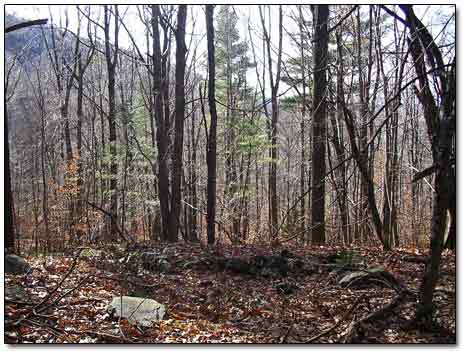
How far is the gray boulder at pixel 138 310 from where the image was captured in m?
3.31

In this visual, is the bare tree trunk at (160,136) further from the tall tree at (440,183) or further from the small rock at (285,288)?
the tall tree at (440,183)

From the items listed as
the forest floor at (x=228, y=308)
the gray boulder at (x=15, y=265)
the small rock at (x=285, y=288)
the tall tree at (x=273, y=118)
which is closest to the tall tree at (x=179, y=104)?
the forest floor at (x=228, y=308)

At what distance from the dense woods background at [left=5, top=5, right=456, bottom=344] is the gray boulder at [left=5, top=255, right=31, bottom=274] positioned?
17.4 inches

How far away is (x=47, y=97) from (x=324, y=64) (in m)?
8.05

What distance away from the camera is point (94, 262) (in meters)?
5.07

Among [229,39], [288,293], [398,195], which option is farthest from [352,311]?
[229,39]

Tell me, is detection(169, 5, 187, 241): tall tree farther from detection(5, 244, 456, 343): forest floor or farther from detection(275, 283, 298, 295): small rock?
detection(275, 283, 298, 295): small rock

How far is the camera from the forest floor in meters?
3.08

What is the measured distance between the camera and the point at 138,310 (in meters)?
3.40

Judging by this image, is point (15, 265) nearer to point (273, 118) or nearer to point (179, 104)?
point (179, 104)

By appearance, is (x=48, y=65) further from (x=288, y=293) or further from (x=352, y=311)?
(x=352, y=311)

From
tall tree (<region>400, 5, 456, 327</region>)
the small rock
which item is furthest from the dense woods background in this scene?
the small rock

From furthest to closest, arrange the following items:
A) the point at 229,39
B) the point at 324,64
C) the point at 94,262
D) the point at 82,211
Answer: the point at 229,39
the point at 82,211
the point at 324,64
the point at 94,262

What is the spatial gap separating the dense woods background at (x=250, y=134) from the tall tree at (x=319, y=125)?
2cm
